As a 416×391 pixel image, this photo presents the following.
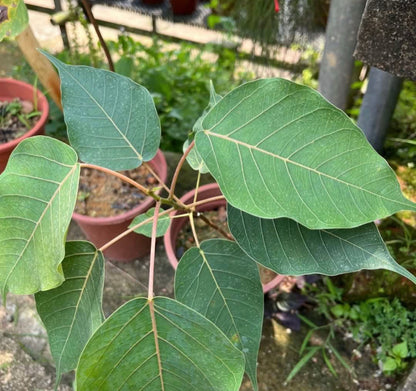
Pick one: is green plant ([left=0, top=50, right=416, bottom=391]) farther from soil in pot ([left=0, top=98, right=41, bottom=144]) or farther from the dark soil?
soil in pot ([left=0, top=98, right=41, bottom=144])

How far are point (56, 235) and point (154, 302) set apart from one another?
0.20 metres

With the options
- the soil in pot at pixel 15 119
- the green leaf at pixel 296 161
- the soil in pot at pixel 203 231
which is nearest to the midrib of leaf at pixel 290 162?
the green leaf at pixel 296 161

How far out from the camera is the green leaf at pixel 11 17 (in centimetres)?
107

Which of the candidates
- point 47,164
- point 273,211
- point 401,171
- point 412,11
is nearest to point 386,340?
point 401,171

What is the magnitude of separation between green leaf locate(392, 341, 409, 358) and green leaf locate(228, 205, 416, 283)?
66 centimetres

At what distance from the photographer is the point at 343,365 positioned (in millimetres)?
1428

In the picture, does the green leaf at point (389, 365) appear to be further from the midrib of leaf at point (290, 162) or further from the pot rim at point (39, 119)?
the pot rim at point (39, 119)

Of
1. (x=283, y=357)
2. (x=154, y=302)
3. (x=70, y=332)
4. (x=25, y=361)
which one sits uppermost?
(x=154, y=302)

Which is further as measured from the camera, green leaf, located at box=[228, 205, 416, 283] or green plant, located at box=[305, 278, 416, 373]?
green plant, located at box=[305, 278, 416, 373]

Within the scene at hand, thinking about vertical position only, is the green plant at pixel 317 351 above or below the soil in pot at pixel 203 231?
below

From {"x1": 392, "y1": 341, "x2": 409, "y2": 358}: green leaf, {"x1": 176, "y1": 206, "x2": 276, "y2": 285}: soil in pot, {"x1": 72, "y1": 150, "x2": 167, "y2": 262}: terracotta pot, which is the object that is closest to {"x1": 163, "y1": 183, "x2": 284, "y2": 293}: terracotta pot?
{"x1": 176, "y1": 206, "x2": 276, "y2": 285}: soil in pot

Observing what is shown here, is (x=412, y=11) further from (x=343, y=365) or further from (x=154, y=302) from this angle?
(x=343, y=365)

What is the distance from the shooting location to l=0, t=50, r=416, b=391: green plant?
2.43 ft

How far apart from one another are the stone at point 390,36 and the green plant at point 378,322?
88cm
